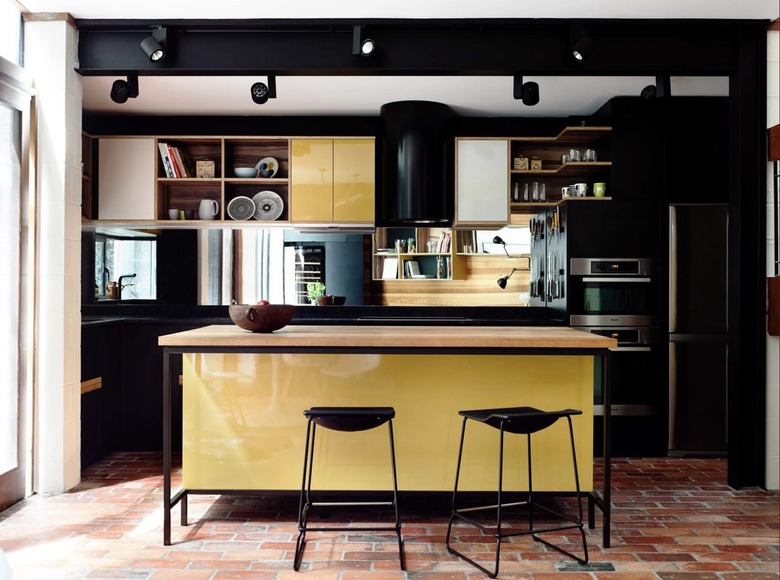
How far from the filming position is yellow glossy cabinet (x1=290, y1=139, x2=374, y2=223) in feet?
19.9

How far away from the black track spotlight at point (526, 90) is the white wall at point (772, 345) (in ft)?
4.71

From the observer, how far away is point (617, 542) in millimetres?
3219

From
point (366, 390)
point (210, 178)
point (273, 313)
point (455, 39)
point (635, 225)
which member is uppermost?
point (455, 39)

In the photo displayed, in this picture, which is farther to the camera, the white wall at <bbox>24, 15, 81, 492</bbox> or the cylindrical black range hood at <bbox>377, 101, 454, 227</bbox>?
the cylindrical black range hood at <bbox>377, 101, 454, 227</bbox>

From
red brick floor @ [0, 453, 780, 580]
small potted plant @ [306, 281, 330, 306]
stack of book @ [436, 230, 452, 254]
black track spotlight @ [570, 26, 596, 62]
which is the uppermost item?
black track spotlight @ [570, 26, 596, 62]

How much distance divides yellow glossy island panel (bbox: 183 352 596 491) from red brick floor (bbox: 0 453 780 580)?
28cm

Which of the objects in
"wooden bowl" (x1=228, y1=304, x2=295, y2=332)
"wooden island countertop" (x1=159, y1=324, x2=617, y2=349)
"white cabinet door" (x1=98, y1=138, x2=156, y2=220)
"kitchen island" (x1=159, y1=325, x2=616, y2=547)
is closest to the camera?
"wooden island countertop" (x1=159, y1=324, x2=617, y2=349)

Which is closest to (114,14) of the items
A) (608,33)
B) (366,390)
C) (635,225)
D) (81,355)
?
(81,355)

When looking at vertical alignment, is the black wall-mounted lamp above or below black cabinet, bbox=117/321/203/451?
above

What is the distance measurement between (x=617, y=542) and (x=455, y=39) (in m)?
2.98

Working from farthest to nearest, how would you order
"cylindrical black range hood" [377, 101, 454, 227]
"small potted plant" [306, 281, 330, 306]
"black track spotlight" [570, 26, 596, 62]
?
"small potted plant" [306, 281, 330, 306] < "cylindrical black range hood" [377, 101, 454, 227] < "black track spotlight" [570, 26, 596, 62]

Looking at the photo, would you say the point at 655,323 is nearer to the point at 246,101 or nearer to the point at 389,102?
the point at 389,102

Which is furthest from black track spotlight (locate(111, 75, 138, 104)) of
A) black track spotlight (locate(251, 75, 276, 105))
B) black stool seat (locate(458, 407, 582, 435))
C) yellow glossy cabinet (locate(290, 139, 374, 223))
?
black stool seat (locate(458, 407, 582, 435))

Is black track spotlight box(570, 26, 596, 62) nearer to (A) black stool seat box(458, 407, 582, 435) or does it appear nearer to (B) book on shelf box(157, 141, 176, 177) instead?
(A) black stool seat box(458, 407, 582, 435)
